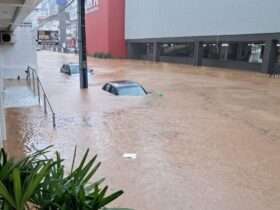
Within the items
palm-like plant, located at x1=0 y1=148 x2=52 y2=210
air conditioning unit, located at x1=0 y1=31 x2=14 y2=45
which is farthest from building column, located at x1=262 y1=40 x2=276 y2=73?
palm-like plant, located at x1=0 y1=148 x2=52 y2=210

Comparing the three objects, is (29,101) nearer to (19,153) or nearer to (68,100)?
(68,100)

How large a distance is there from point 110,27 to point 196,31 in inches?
730

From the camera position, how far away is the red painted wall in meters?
48.4

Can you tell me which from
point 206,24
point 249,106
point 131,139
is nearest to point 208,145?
point 131,139

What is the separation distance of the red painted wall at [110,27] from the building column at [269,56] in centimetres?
2785

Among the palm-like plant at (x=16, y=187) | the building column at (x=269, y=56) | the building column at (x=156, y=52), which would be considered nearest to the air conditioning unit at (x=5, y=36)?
the palm-like plant at (x=16, y=187)

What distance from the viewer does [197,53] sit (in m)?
35.6

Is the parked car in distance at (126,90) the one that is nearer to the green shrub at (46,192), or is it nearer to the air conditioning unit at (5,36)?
the air conditioning unit at (5,36)

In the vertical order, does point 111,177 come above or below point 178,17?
below

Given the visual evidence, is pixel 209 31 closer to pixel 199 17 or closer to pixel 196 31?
pixel 199 17

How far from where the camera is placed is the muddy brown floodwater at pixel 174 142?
5867mm

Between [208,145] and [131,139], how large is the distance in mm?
2195

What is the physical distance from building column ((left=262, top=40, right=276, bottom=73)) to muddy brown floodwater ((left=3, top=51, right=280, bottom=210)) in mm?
10459

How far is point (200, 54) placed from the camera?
3566 cm
